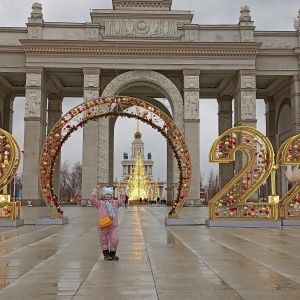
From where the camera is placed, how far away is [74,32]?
3744 centimetres

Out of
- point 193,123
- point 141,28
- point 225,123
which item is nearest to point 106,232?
point 193,123

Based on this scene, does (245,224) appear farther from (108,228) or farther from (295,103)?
(295,103)

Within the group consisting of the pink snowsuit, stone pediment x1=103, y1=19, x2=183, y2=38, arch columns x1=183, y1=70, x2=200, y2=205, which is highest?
stone pediment x1=103, y1=19, x2=183, y2=38

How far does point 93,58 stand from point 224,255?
30465 millimetres

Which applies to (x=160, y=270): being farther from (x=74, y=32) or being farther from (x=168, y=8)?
(x=168, y=8)

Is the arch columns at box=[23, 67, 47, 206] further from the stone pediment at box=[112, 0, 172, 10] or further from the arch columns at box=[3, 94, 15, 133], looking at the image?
the stone pediment at box=[112, 0, 172, 10]

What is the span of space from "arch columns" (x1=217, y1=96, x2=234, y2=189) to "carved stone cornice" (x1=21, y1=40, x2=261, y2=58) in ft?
26.1

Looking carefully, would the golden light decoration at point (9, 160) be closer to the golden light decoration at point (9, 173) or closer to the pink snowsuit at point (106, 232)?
the golden light decoration at point (9, 173)

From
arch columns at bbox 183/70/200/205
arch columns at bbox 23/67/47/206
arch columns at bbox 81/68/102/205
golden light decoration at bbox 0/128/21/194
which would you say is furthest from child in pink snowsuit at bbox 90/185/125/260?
arch columns at bbox 23/67/47/206

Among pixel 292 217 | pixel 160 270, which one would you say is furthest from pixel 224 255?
pixel 292 217

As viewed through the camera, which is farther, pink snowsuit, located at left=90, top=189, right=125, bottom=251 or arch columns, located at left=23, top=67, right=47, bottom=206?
arch columns, located at left=23, top=67, right=47, bottom=206

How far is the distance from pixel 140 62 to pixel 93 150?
8007mm

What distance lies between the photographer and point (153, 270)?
22.3 feet

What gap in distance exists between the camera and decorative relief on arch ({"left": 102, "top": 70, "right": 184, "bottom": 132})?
37.2 m
